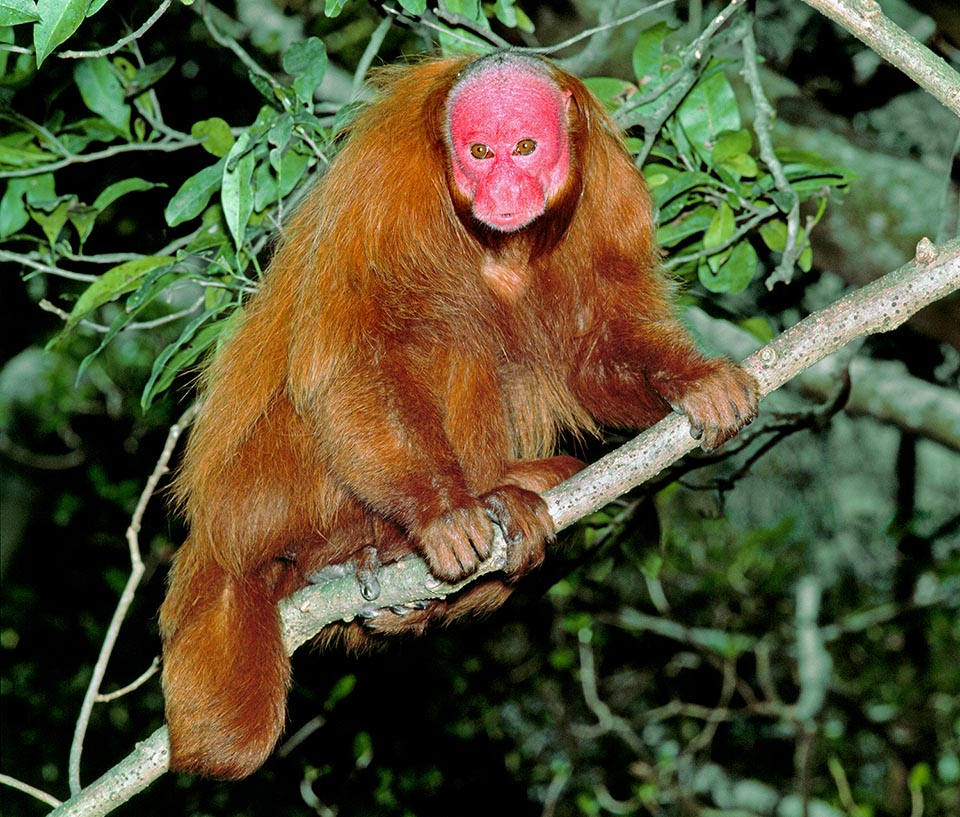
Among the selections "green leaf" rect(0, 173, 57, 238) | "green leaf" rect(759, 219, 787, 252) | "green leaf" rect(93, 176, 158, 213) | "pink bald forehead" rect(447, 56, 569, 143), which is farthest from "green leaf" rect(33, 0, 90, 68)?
"green leaf" rect(759, 219, 787, 252)

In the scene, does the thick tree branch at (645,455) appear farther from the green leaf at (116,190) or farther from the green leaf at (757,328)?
the green leaf at (116,190)

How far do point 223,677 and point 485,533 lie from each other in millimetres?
1066

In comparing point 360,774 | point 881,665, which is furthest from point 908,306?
point 881,665

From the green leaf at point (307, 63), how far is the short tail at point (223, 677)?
5.58 feet

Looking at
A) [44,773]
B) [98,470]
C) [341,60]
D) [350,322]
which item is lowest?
[44,773]

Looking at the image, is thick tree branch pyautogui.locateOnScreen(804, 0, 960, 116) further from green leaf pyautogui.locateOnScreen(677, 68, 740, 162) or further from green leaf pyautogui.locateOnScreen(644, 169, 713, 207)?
green leaf pyautogui.locateOnScreen(677, 68, 740, 162)

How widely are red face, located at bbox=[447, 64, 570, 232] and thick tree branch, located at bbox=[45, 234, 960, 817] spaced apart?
0.87m

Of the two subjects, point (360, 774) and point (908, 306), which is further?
point (360, 774)

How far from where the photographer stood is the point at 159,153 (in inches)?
252

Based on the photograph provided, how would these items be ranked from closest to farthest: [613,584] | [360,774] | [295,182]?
[295,182] → [360,774] → [613,584]

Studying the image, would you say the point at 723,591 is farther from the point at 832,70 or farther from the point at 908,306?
the point at 908,306

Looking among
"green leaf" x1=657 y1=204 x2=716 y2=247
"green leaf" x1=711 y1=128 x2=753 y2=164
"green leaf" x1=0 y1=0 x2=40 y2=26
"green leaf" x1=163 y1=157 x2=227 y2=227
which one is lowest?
"green leaf" x1=657 y1=204 x2=716 y2=247

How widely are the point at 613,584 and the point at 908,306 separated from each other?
24.0 feet

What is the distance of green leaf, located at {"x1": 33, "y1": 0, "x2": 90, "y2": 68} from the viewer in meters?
2.72
